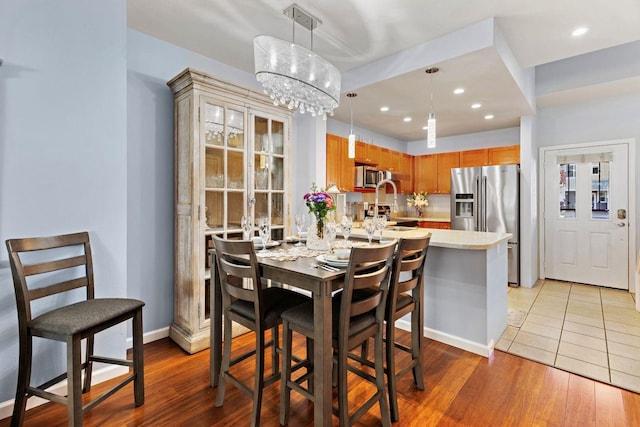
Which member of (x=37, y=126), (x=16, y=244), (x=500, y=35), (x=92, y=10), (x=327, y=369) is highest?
(x=500, y=35)

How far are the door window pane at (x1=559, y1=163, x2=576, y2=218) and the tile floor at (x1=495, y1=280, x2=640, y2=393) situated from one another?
A: 1176 mm

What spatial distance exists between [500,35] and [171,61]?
115 inches

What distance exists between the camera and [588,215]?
4578mm

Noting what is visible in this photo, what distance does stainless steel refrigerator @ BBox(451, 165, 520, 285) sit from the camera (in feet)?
15.2

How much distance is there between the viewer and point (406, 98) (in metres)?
3.79

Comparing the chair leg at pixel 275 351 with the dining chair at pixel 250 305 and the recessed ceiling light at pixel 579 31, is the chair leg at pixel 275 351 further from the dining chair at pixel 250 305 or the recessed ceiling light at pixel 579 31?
the recessed ceiling light at pixel 579 31

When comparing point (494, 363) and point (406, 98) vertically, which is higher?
point (406, 98)

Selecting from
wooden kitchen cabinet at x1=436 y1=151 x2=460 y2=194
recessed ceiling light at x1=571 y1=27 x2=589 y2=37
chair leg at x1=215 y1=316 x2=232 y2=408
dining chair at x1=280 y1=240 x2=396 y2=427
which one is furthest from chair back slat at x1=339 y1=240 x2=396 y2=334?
wooden kitchen cabinet at x1=436 y1=151 x2=460 y2=194

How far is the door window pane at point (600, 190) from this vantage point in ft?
14.5

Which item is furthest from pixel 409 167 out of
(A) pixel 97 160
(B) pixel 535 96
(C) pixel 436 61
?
(A) pixel 97 160

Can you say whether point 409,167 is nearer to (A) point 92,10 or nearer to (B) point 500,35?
(B) point 500,35

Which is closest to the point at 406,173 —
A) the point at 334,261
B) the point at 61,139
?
the point at 334,261

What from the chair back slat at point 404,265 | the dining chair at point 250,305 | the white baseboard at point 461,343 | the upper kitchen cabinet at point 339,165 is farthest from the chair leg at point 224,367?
the upper kitchen cabinet at point 339,165

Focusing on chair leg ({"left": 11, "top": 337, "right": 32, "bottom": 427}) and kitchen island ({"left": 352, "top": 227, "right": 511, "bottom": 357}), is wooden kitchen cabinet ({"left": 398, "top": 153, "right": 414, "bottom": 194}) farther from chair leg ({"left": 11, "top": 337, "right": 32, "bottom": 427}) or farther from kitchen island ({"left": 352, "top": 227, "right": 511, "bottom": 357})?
chair leg ({"left": 11, "top": 337, "right": 32, "bottom": 427})
